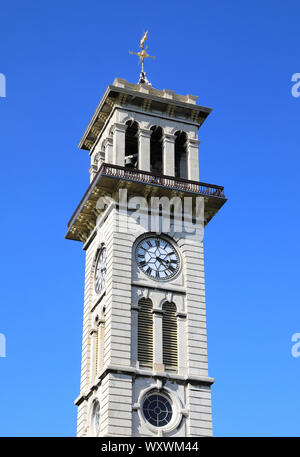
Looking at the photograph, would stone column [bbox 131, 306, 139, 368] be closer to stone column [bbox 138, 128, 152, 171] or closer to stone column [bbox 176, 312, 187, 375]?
stone column [bbox 176, 312, 187, 375]

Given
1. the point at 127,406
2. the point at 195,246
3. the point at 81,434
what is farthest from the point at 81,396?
the point at 195,246

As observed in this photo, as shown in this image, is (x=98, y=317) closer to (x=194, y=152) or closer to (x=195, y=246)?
(x=195, y=246)

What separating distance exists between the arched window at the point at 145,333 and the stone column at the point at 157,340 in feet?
0.73

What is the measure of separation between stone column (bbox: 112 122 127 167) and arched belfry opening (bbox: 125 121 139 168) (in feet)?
3.69

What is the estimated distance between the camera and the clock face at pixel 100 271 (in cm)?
5491

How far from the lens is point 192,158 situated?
2323 inches

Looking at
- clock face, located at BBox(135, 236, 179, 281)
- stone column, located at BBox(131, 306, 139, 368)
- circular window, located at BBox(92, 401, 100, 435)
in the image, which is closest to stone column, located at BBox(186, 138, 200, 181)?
clock face, located at BBox(135, 236, 179, 281)

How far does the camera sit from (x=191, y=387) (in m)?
49.9

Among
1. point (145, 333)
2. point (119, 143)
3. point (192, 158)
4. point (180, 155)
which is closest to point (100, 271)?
point (145, 333)

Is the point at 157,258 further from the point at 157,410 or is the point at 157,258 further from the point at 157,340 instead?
the point at 157,410

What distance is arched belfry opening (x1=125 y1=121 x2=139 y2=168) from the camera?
60188mm

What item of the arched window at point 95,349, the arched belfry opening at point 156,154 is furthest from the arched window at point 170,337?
the arched belfry opening at point 156,154

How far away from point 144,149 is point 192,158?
11.7 feet
